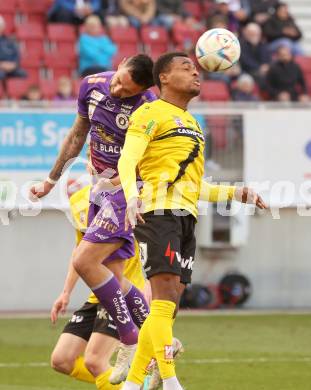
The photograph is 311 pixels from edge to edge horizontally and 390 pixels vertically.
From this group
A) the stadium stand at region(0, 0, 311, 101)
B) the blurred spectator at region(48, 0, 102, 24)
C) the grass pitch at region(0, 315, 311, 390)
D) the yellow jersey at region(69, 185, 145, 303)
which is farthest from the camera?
the blurred spectator at region(48, 0, 102, 24)

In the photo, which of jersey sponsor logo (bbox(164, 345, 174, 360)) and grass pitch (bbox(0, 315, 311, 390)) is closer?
jersey sponsor logo (bbox(164, 345, 174, 360))

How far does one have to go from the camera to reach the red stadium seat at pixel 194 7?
19.0 metres

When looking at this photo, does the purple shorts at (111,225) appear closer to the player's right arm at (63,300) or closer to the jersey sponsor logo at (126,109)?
the player's right arm at (63,300)

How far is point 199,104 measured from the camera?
14.9 m

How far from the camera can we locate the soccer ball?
759cm

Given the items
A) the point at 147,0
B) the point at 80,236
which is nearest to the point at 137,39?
the point at 147,0

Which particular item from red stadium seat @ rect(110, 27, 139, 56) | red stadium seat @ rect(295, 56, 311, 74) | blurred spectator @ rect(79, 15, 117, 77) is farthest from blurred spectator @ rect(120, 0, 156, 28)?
red stadium seat @ rect(295, 56, 311, 74)

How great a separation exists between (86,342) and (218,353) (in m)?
3.24

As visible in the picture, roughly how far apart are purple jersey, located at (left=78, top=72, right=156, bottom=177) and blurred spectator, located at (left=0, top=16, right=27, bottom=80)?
320 inches

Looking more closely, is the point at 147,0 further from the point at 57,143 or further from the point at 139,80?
the point at 139,80

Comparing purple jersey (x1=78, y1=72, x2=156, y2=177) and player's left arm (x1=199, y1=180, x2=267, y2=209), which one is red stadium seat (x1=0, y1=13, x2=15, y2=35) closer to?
purple jersey (x1=78, y1=72, x2=156, y2=177)

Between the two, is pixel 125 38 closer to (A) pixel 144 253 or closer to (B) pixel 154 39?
(B) pixel 154 39

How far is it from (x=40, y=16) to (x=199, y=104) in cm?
390

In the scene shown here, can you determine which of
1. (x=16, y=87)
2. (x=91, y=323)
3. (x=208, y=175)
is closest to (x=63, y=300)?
(x=91, y=323)
